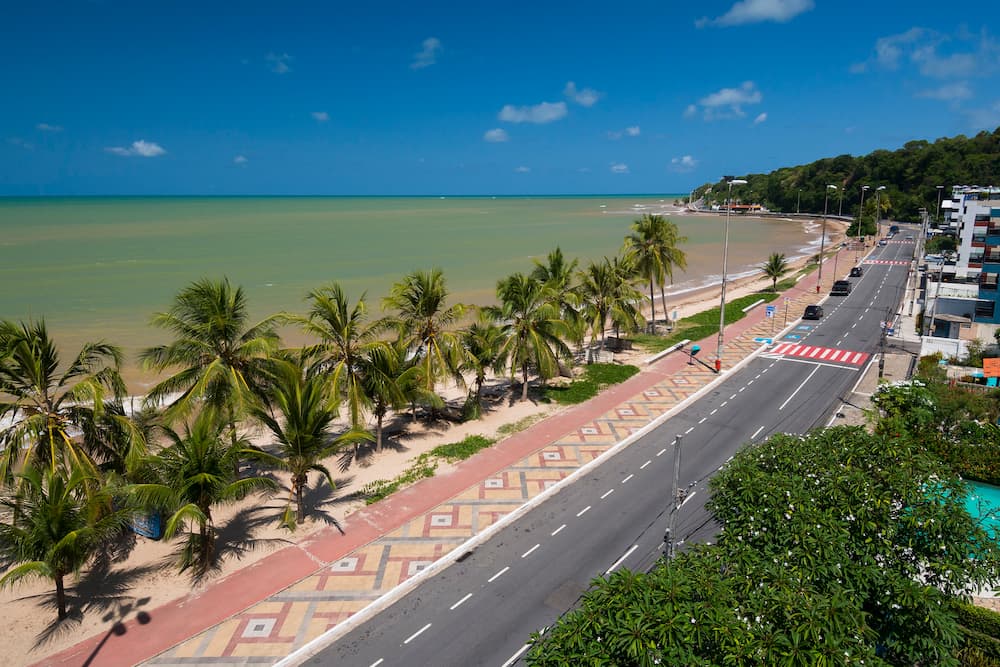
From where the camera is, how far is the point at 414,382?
2188cm

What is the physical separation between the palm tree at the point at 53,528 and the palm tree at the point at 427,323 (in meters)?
11.5

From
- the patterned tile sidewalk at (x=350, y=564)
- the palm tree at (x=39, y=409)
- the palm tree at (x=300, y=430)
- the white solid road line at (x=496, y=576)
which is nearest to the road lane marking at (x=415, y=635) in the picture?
the patterned tile sidewalk at (x=350, y=564)

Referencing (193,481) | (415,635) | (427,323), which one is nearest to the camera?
(415,635)

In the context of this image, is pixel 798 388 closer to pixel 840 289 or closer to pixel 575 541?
pixel 575 541

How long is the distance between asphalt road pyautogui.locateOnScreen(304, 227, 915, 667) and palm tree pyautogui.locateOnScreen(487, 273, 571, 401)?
5.75 metres

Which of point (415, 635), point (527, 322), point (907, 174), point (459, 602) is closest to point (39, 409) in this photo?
point (415, 635)

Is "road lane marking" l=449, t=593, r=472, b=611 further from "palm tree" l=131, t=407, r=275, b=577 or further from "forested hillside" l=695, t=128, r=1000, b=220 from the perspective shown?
"forested hillside" l=695, t=128, r=1000, b=220

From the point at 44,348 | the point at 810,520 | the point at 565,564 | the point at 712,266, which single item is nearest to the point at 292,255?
the point at 712,266

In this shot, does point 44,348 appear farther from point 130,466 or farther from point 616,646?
point 616,646

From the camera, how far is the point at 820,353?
35344mm

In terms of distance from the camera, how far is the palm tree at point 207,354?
55.8 ft

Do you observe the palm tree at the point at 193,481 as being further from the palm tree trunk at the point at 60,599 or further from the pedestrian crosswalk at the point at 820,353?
the pedestrian crosswalk at the point at 820,353

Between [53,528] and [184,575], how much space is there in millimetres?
3757

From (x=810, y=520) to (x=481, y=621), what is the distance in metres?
7.64
